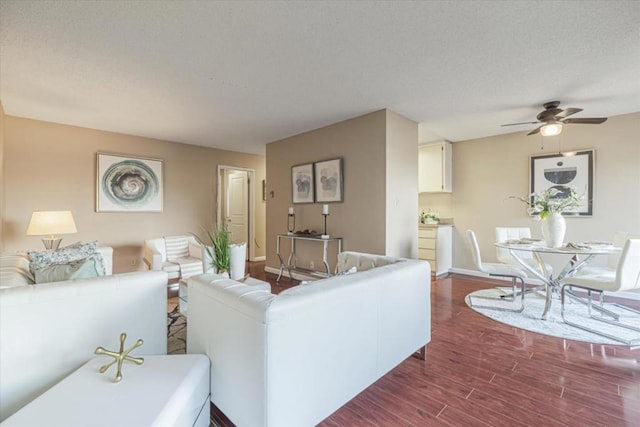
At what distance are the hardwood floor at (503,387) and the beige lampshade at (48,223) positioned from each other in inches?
120

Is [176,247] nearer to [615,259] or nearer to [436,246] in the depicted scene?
[436,246]

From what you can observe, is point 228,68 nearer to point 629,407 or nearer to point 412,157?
point 412,157

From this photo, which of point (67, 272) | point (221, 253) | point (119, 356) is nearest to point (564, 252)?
point (221, 253)

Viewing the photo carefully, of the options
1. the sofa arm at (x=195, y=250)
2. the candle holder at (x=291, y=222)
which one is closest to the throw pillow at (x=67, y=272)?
the sofa arm at (x=195, y=250)

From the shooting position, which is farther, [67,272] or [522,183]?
[522,183]

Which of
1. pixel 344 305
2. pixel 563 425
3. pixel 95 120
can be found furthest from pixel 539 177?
pixel 95 120

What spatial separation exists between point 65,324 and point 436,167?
17.1 ft

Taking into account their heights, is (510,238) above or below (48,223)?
below

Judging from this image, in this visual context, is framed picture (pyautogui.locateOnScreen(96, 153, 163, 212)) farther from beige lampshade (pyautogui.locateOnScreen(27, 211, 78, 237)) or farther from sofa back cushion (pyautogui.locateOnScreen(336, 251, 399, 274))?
sofa back cushion (pyautogui.locateOnScreen(336, 251, 399, 274))

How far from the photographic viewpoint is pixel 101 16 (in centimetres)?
184

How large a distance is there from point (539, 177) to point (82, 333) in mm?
5530

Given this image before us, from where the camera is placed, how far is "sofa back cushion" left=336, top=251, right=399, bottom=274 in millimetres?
2318

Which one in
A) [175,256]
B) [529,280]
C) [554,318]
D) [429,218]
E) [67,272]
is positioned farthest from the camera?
[429,218]

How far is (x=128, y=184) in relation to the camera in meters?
4.67
